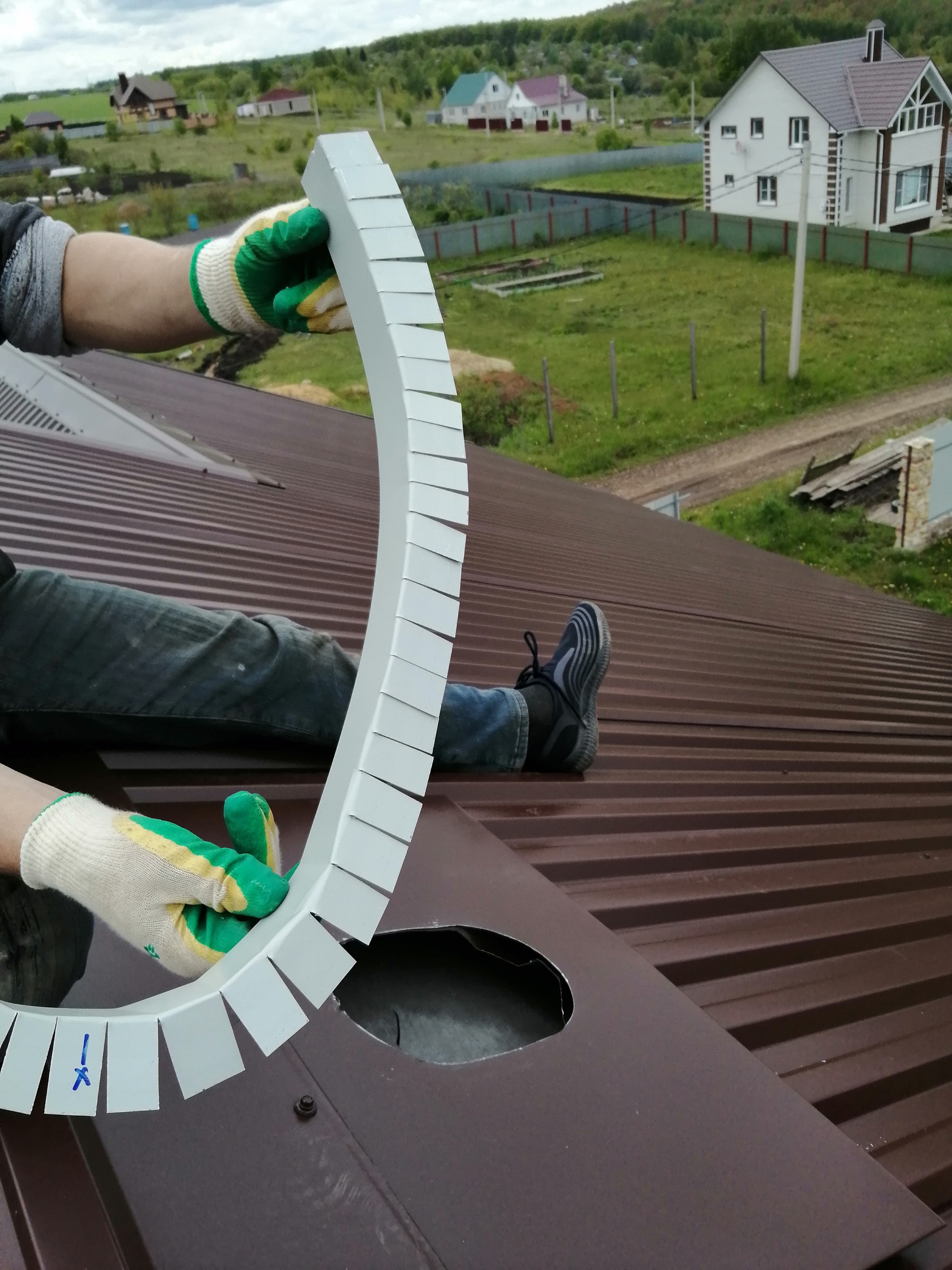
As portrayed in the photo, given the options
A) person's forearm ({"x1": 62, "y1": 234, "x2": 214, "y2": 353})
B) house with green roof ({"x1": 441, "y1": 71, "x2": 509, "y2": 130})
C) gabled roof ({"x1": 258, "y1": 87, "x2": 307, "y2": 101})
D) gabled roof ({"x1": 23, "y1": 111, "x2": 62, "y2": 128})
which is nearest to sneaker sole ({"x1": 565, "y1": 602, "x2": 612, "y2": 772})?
person's forearm ({"x1": 62, "y1": 234, "x2": 214, "y2": 353})

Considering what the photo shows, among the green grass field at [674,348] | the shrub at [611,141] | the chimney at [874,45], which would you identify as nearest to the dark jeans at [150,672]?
the green grass field at [674,348]

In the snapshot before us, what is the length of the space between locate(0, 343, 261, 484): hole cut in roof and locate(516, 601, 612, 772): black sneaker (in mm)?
3136

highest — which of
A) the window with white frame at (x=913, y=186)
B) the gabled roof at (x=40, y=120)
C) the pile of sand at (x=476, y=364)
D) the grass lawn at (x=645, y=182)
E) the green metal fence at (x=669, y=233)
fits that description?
the gabled roof at (x=40, y=120)

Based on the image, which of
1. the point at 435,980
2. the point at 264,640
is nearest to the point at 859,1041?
the point at 435,980

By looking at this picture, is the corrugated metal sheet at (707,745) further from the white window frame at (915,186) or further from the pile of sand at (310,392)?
the white window frame at (915,186)

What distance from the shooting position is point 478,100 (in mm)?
57562

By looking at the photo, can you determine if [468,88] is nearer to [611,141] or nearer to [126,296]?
[611,141]

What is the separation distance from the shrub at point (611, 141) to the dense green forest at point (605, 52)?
196 inches

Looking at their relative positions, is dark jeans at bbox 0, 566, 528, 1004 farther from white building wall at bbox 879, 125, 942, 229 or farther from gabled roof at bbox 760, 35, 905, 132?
white building wall at bbox 879, 125, 942, 229

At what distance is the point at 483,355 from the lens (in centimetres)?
2170

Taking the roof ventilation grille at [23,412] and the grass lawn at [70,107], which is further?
the grass lawn at [70,107]

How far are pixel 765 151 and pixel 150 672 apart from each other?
29.6 m

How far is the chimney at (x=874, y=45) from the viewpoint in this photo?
2530 centimetres

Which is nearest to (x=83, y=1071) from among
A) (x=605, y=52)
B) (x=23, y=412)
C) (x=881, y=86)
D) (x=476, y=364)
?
(x=23, y=412)
